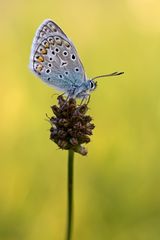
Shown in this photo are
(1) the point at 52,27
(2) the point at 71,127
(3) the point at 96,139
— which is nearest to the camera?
(2) the point at 71,127

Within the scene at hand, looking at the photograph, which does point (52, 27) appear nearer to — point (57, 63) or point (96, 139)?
point (57, 63)

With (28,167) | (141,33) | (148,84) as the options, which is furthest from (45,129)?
(141,33)

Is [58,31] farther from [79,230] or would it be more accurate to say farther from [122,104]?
[122,104]

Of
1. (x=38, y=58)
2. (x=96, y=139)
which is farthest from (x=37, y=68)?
(x=96, y=139)

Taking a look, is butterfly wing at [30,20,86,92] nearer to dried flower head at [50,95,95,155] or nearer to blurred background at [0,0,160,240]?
dried flower head at [50,95,95,155]

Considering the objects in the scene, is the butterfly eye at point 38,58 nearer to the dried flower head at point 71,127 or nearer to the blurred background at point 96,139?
the dried flower head at point 71,127
